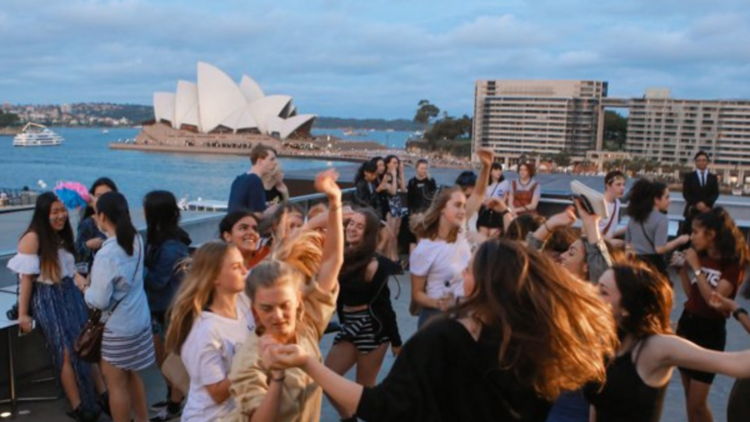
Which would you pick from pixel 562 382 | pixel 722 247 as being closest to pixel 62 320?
pixel 562 382

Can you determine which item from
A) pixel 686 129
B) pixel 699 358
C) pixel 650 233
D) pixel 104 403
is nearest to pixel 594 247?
pixel 699 358

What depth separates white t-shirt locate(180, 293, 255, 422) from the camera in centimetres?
211

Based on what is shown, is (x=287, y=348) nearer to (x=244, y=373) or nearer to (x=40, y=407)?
(x=244, y=373)

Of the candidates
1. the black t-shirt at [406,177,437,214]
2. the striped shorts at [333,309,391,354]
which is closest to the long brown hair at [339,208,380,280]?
the striped shorts at [333,309,391,354]

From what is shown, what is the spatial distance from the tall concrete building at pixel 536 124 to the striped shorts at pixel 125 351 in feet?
357

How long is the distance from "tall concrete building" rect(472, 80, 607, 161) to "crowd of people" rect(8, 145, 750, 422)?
10804cm

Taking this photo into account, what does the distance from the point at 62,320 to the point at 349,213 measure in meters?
Result: 1.74

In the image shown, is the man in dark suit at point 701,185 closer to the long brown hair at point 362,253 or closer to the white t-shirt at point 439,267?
the white t-shirt at point 439,267

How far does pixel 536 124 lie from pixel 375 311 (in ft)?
376

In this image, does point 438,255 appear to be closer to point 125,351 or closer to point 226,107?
point 125,351

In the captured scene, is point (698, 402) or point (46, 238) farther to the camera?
point (46, 238)

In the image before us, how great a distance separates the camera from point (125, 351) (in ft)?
10.4

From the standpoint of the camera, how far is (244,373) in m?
1.89

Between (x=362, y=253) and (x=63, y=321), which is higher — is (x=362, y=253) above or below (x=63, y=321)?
above
